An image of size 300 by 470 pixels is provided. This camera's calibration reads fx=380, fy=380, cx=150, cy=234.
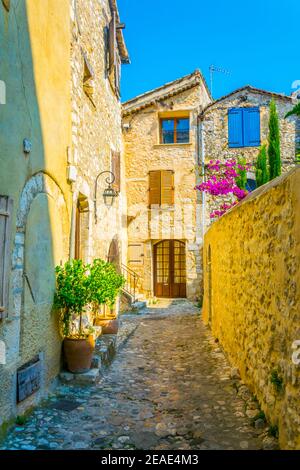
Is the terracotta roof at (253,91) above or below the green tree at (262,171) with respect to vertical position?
above

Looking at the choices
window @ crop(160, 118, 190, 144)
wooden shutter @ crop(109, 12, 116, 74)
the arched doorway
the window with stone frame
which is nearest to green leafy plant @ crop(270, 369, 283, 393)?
the window with stone frame

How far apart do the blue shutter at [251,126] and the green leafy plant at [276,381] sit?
12638 millimetres

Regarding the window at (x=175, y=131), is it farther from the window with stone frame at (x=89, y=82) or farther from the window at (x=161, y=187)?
the window with stone frame at (x=89, y=82)

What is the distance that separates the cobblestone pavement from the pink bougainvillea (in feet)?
21.4

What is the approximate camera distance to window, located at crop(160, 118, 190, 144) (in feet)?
50.3

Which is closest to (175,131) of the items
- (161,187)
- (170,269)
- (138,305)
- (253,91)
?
(161,187)

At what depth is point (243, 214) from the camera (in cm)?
471

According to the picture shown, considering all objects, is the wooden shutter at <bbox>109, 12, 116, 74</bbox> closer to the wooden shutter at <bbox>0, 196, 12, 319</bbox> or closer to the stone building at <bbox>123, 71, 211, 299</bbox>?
the stone building at <bbox>123, 71, 211, 299</bbox>

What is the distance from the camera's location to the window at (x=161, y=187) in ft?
48.4

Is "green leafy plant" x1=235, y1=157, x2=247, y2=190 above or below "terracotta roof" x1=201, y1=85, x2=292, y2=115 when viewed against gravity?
below

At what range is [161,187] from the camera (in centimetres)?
1480

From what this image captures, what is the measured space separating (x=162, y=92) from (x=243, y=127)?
357 cm

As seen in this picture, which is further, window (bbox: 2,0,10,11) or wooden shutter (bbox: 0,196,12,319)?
window (bbox: 2,0,10,11)

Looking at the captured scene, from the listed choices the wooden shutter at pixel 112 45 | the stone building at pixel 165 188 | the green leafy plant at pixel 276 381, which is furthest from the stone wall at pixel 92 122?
the stone building at pixel 165 188
